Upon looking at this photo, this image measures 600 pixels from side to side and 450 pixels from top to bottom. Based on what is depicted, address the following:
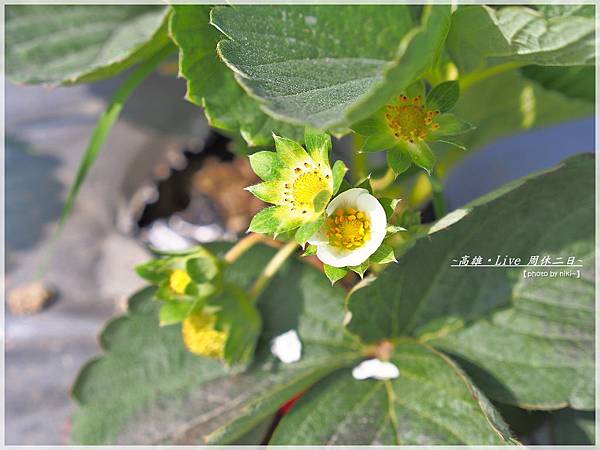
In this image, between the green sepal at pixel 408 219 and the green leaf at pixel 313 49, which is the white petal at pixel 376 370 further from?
the green leaf at pixel 313 49

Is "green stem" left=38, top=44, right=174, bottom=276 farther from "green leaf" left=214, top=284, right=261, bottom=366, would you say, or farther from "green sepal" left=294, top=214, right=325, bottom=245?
"green sepal" left=294, top=214, right=325, bottom=245

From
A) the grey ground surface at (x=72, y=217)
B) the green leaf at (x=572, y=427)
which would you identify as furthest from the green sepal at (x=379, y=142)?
the grey ground surface at (x=72, y=217)

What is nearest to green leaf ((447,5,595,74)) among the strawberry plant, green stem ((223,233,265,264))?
the strawberry plant

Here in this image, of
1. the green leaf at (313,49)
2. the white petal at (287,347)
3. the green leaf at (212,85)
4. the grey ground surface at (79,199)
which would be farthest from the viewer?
the grey ground surface at (79,199)

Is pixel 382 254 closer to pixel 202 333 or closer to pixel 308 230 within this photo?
pixel 308 230

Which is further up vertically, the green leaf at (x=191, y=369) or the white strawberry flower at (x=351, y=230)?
the white strawberry flower at (x=351, y=230)

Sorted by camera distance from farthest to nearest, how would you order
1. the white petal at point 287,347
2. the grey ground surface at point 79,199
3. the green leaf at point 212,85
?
the grey ground surface at point 79,199 → the white petal at point 287,347 → the green leaf at point 212,85
